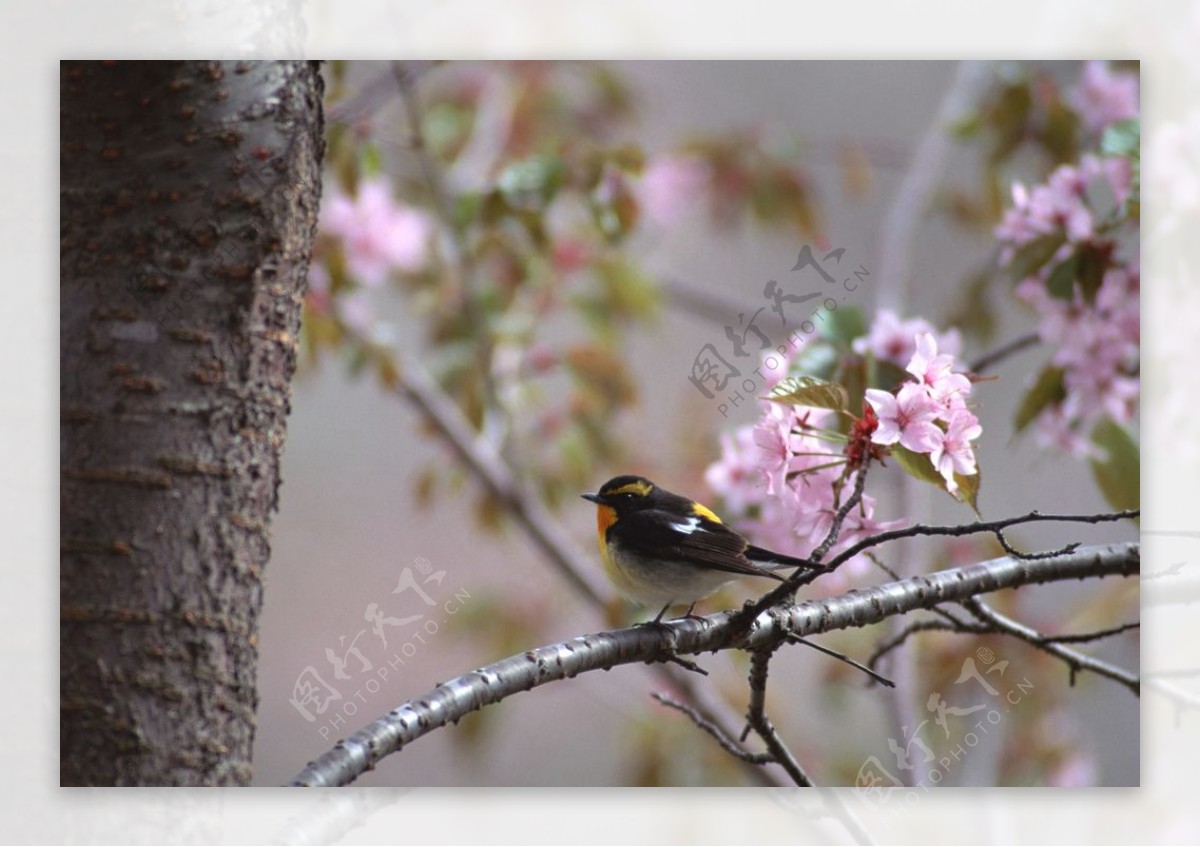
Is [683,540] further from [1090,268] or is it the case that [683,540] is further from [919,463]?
[1090,268]

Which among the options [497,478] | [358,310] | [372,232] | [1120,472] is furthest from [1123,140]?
[358,310]

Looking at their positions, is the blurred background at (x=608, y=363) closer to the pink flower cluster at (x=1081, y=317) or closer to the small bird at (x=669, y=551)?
the pink flower cluster at (x=1081, y=317)

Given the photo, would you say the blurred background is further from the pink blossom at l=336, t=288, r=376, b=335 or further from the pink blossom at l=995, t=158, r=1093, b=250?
the pink blossom at l=995, t=158, r=1093, b=250

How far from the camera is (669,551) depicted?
1.61 metres

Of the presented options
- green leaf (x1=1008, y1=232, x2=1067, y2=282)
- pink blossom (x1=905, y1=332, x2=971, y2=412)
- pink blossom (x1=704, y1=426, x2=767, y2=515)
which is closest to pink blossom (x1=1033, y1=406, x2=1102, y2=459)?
green leaf (x1=1008, y1=232, x2=1067, y2=282)

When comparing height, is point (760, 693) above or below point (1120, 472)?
below

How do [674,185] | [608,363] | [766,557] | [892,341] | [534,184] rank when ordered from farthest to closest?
[674,185] → [608,363] → [534,184] → [892,341] → [766,557]

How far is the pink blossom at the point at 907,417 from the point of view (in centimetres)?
135

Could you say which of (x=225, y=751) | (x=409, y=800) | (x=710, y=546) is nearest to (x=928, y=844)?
(x=710, y=546)

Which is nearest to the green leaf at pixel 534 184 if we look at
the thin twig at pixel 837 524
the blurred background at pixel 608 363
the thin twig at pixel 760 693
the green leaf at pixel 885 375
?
the blurred background at pixel 608 363

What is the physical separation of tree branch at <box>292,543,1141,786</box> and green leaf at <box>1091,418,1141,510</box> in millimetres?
306

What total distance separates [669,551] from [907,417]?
1.40ft

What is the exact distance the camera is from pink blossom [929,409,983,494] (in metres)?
1.36

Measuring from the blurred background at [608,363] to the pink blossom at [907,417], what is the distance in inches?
22.5
